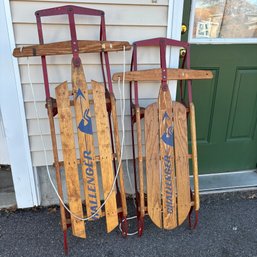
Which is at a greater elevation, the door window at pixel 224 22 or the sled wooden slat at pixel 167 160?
the door window at pixel 224 22

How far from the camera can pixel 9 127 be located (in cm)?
180

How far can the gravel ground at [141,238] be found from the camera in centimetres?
171

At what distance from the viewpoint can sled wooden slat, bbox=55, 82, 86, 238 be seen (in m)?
1.48

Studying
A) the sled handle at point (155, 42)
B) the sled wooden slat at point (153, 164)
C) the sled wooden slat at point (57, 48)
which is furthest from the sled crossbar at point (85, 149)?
the sled handle at point (155, 42)

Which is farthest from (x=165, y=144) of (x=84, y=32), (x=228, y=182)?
(x=228, y=182)

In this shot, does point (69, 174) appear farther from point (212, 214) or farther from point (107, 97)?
point (212, 214)

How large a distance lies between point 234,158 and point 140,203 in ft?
3.97

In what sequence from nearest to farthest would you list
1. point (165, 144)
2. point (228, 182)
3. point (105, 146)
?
point (105, 146) < point (165, 144) < point (228, 182)

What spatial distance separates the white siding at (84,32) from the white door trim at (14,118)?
0.04 metres

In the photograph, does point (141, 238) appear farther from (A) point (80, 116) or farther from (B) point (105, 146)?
(A) point (80, 116)

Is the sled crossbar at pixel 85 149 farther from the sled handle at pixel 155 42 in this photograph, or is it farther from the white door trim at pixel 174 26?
the white door trim at pixel 174 26

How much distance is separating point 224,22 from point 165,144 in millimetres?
1125

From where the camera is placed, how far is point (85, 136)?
1.54 metres

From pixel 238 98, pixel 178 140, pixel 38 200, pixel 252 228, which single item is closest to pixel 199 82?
pixel 238 98
